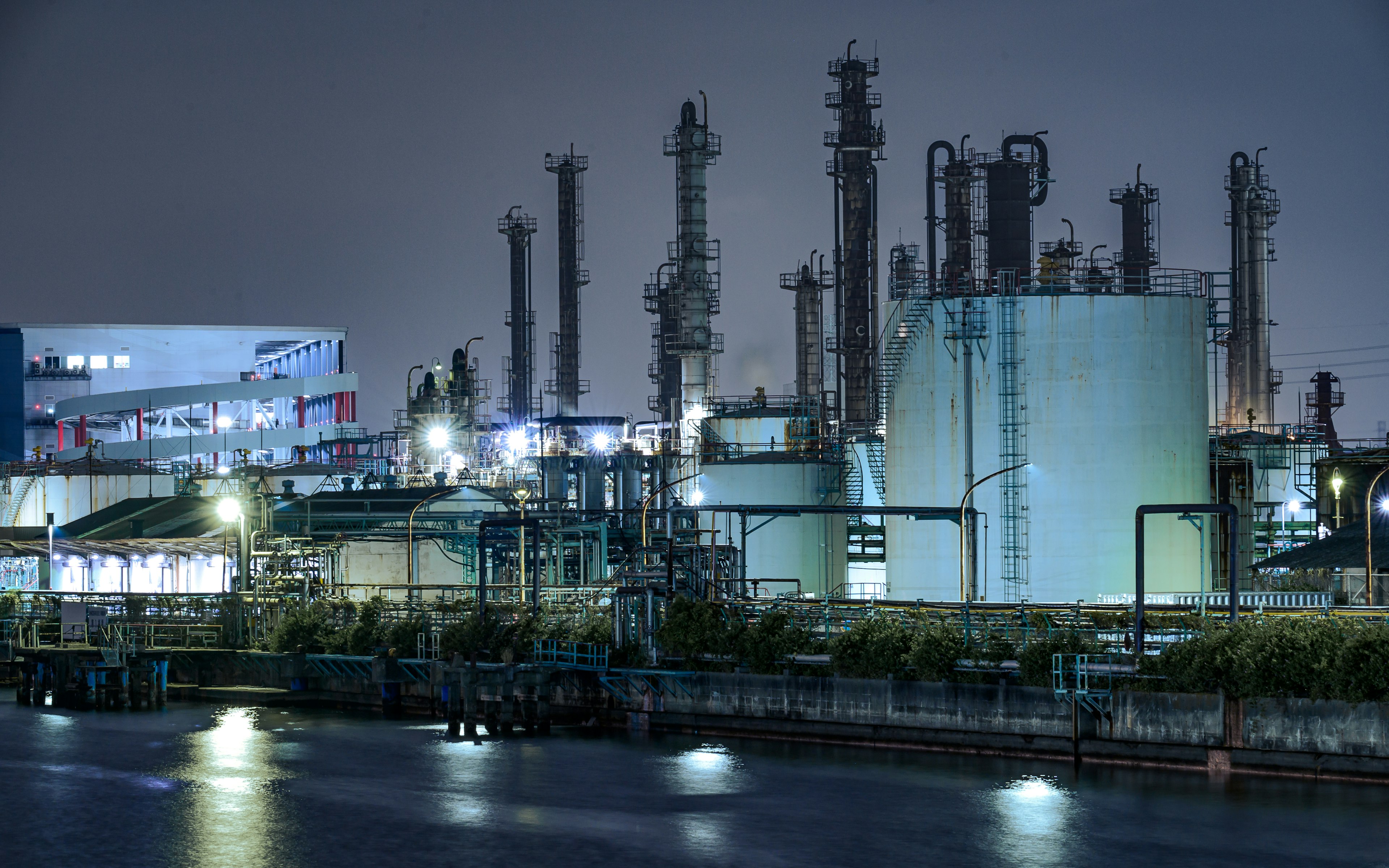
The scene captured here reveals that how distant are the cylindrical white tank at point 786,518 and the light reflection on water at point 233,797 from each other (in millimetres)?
21779

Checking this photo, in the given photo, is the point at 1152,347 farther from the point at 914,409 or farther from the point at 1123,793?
the point at 1123,793

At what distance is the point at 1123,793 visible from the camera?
97.7 feet

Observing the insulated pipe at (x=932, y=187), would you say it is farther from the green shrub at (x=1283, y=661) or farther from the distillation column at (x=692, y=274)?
the green shrub at (x=1283, y=661)

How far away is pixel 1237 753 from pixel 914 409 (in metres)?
17.9

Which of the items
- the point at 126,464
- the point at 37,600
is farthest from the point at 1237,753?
the point at 126,464

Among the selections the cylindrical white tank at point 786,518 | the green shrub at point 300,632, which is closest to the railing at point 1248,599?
the cylindrical white tank at point 786,518

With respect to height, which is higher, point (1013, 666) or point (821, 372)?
point (821, 372)

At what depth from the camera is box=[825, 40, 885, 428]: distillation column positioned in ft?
239

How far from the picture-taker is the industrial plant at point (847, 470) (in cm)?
4466

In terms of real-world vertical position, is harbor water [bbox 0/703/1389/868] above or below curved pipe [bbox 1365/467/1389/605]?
below

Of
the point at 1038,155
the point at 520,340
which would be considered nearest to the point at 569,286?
the point at 520,340

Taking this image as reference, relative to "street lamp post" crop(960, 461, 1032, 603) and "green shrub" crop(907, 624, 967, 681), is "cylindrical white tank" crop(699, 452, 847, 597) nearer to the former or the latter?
"street lamp post" crop(960, 461, 1032, 603)

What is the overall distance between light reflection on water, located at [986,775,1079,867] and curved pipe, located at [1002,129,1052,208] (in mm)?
26541

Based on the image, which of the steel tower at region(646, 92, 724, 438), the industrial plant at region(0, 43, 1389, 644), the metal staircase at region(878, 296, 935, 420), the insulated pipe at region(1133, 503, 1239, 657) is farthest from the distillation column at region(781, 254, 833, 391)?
the insulated pipe at region(1133, 503, 1239, 657)
